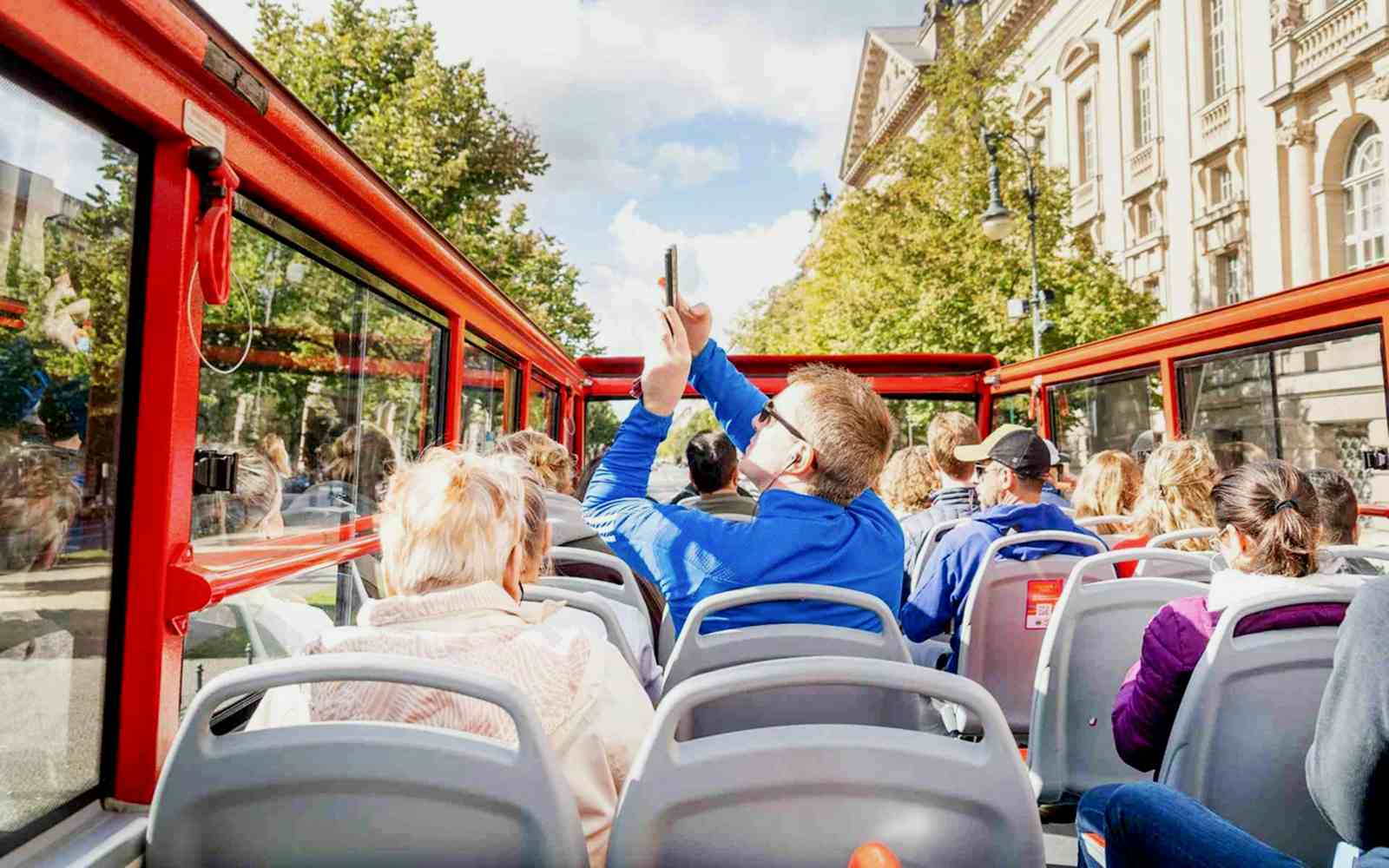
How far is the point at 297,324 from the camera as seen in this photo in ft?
9.32

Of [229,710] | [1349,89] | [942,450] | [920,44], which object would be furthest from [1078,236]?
[920,44]

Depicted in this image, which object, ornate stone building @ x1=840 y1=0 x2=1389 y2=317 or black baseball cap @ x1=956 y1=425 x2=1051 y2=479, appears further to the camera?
ornate stone building @ x1=840 y1=0 x2=1389 y2=317

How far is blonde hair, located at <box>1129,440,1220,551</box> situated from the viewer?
12.7 ft

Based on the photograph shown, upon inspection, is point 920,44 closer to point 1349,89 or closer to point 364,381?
point 1349,89

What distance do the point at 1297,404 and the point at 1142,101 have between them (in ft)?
70.6

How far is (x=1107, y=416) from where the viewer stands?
24.2ft

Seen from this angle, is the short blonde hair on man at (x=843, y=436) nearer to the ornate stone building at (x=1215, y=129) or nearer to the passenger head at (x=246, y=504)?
the passenger head at (x=246, y=504)

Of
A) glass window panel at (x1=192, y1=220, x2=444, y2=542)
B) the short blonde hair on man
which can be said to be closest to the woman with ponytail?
the short blonde hair on man

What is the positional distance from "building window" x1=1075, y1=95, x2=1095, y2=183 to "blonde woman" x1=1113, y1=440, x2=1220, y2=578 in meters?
23.9

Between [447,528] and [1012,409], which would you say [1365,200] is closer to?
[1012,409]

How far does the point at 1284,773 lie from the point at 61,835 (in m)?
2.49

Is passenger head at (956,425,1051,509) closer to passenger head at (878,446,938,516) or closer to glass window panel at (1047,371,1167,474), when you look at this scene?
passenger head at (878,446,938,516)

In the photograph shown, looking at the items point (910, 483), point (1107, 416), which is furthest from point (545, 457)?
point (1107, 416)

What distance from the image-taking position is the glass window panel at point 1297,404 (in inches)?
177
